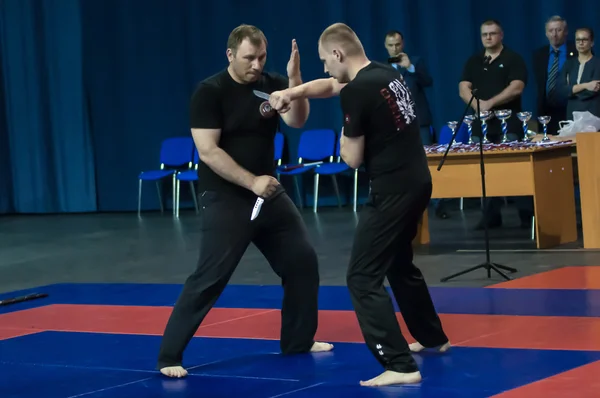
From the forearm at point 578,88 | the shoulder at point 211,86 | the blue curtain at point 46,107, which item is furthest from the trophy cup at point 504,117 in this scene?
the blue curtain at point 46,107

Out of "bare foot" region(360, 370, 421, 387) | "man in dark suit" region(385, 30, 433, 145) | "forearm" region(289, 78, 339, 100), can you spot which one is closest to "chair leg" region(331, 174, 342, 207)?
"man in dark suit" region(385, 30, 433, 145)

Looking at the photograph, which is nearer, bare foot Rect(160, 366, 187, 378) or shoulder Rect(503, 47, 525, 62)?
bare foot Rect(160, 366, 187, 378)

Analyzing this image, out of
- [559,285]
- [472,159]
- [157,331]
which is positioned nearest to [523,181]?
[472,159]

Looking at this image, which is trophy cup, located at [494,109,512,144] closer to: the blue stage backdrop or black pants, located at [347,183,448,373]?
black pants, located at [347,183,448,373]

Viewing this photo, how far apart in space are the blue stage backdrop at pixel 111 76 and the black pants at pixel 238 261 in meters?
7.84

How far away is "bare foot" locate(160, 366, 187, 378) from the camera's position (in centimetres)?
470

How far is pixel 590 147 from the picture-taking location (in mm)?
8062

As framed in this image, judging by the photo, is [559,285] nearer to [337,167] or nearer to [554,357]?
[554,357]

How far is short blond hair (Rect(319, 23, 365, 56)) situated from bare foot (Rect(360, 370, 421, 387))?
141 cm

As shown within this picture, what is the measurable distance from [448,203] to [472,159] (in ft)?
12.8

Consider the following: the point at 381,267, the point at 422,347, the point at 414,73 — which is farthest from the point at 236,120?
the point at 414,73

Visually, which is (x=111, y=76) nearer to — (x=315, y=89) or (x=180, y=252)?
(x=180, y=252)

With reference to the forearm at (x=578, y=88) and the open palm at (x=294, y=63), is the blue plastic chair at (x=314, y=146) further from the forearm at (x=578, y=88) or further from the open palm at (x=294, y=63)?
the open palm at (x=294, y=63)

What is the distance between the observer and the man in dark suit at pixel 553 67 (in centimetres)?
957
